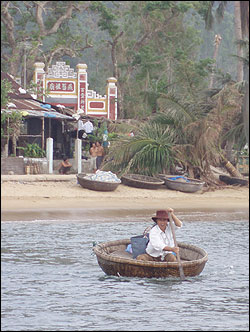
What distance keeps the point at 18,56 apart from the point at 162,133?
13.7 m

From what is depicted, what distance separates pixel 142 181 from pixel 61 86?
11.1 meters

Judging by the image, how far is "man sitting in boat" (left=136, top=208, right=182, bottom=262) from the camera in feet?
42.7

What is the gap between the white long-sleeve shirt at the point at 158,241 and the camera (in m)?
13.1

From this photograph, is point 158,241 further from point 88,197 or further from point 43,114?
point 43,114

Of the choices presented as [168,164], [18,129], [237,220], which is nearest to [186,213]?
[237,220]

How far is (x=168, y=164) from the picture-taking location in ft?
85.0

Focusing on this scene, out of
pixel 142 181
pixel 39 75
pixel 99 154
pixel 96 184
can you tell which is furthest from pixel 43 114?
pixel 39 75

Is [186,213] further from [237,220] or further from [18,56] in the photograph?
[18,56]

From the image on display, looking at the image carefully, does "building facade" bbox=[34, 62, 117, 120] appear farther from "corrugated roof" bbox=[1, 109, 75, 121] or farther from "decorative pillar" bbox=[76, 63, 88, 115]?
"corrugated roof" bbox=[1, 109, 75, 121]

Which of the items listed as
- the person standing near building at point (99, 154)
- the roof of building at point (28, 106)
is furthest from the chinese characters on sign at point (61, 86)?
the person standing near building at point (99, 154)

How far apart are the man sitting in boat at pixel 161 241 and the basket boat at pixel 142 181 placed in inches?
424

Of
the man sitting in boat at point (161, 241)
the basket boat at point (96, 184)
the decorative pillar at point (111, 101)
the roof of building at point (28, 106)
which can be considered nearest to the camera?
the man sitting in boat at point (161, 241)

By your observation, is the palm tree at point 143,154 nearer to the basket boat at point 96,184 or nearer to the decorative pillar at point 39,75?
the basket boat at point 96,184

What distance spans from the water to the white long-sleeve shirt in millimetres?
519
